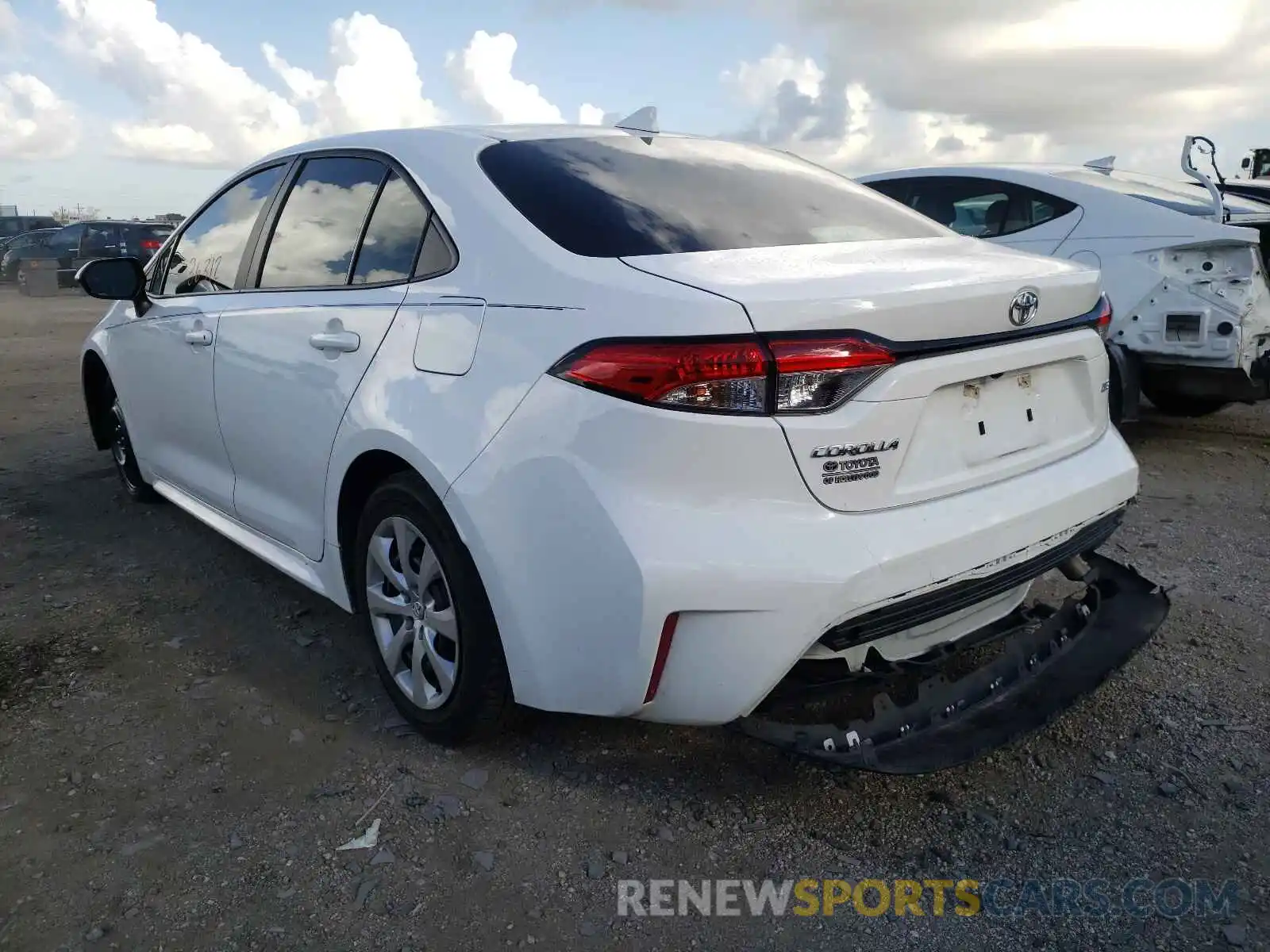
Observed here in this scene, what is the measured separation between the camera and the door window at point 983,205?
19.1 feet

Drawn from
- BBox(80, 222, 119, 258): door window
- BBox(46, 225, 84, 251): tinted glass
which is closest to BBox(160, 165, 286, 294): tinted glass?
Result: BBox(80, 222, 119, 258): door window

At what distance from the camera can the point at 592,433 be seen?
2059 mm

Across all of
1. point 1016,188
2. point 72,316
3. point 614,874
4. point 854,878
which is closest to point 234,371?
point 614,874

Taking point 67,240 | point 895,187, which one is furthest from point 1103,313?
point 67,240

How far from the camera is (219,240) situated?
12.2 ft

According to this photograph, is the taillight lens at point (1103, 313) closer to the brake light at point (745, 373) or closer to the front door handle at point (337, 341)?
the brake light at point (745, 373)

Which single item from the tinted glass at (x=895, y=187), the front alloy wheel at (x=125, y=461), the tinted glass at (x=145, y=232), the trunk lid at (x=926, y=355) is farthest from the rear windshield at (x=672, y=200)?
the tinted glass at (x=145, y=232)

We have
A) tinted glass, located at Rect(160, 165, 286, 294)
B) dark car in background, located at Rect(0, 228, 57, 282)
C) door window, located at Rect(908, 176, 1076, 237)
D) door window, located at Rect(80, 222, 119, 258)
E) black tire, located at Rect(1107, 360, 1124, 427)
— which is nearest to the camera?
tinted glass, located at Rect(160, 165, 286, 294)

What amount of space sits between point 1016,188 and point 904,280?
432 cm

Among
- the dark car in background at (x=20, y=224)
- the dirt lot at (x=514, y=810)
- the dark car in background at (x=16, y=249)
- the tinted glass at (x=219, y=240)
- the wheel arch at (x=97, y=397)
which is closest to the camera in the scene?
the dirt lot at (x=514, y=810)

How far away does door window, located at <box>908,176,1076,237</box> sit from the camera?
5.81 meters

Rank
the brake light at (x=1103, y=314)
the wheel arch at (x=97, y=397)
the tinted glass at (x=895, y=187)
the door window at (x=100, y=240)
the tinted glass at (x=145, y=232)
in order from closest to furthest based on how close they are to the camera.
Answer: the brake light at (x=1103, y=314) < the wheel arch at (x=97, y=397) < the tinted glass at (x=895, y=187) < the door window at (x=100, y=240) < the tinted glass at (x=145, y=232)

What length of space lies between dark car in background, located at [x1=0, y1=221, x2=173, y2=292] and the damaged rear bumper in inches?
769

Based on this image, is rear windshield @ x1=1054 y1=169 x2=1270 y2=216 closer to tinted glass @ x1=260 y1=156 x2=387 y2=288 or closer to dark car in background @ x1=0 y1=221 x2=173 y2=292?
tinted glass @ x1=260 y1=156 x2=387 y2=288
